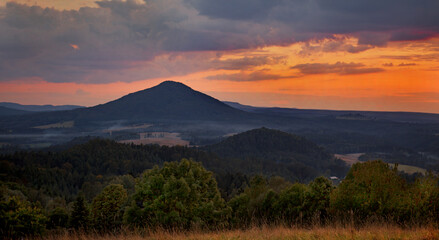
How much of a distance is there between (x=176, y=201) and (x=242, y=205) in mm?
16746

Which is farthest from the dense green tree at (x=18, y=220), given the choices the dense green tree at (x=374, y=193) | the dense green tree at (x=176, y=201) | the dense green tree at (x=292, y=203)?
the dense green tree at (x=292, y=203)

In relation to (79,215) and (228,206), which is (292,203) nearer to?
(228,206)

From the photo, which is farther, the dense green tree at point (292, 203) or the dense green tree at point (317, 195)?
the dense green tree at point (292, 203)

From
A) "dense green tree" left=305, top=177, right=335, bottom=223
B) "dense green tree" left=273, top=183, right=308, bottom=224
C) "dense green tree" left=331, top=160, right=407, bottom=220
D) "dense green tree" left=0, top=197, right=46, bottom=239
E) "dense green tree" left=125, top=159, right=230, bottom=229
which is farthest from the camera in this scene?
"dense green tree" left=273, top=183, right=308, bottom=224

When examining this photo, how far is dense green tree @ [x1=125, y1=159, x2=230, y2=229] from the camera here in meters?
27.1

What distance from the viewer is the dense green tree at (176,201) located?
27.1m

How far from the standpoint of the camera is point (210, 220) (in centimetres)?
3078

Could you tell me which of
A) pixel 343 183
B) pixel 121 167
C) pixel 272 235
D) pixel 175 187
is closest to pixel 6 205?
pixel 175 187

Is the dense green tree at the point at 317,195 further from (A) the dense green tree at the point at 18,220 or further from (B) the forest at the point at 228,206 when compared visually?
(A) the dense green tree at the point at 18,220

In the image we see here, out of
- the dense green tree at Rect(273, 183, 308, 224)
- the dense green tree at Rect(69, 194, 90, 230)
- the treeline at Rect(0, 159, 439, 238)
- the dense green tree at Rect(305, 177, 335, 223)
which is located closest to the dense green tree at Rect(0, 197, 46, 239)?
the treeline at Rect(0, 159, 439, 238)

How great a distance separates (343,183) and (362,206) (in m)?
3.32

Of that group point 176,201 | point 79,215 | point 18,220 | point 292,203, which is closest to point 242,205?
point 292,203

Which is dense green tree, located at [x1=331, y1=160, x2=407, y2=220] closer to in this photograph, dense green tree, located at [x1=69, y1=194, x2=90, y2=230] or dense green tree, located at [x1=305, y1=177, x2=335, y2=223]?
dense green tree, located at [x1=305, y1=177, x2=335, y2=223]

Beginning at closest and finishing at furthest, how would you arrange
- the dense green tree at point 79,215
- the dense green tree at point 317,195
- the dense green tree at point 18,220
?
the dense green tree at point 18,220
the dense green tree at point 317,195
the dense green tree at point 79,215
